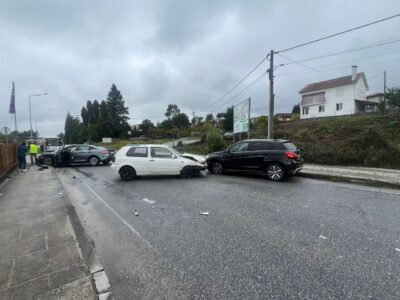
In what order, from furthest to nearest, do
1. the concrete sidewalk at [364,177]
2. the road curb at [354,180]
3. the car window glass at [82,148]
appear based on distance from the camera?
1. the car window glass at [82,148]
2. the concrete sidewalk at [364,177]
3. the road curb at [354,180]

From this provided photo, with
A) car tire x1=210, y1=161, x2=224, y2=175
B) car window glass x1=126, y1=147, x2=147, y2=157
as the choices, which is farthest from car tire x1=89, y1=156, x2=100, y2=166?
car tire x1=210, y1=161, x2=224, y2=175

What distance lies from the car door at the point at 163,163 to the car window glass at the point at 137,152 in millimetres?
320

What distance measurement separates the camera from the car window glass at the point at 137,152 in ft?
34.8

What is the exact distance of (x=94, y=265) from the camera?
332 cm

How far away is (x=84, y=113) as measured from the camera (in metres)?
107

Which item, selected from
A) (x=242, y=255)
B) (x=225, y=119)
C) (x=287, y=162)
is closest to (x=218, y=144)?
(x=287, y=162)

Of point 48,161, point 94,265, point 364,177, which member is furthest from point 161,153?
point 48,161

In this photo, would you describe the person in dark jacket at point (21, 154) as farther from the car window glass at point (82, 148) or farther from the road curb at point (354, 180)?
the road curb at point (354, 180)

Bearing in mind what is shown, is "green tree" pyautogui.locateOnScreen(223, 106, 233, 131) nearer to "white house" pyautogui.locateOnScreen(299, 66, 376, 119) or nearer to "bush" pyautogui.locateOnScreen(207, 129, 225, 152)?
"white house" pyautogui.locateOnScreen(299, 66, 376, 119)

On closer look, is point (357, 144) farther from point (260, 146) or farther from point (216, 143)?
point (216, 143)

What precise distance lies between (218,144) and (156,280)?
1714cm

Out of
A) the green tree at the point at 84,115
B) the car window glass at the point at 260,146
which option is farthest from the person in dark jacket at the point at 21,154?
the green tree at the point at 84,115

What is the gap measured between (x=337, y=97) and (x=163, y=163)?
42.0 metres

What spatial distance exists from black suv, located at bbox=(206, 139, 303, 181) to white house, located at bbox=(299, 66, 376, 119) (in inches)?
1442
